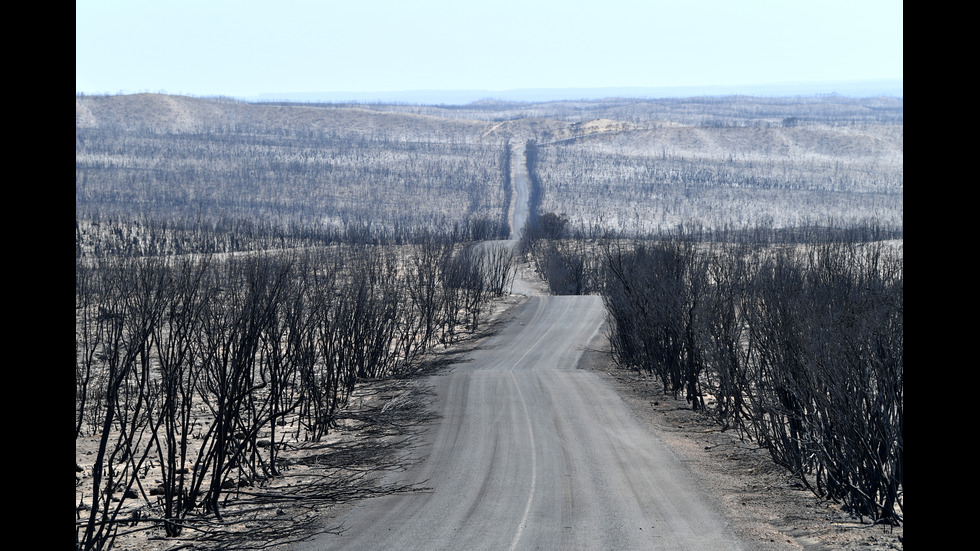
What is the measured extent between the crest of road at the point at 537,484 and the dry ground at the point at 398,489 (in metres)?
0.64

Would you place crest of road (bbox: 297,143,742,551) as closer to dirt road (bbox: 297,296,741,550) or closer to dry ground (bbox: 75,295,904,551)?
dirt road (bbox: 297,296,741,550)

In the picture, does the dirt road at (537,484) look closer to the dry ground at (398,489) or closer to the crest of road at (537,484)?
the crest of road at (537,484)

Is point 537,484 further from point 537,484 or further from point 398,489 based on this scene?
point 398,489

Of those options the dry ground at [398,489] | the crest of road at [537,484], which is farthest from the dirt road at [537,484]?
the dry ground at [398,489]

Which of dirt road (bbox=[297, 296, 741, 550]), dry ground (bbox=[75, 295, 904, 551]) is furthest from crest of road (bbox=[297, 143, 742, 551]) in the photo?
dry ground (bbox=[75, 295, 904, 551])

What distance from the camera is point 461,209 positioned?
189 m

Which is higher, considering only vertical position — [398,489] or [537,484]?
[398,489]

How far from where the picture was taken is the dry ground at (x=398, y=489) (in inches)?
592

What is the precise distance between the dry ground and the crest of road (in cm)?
64

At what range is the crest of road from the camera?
1547cm

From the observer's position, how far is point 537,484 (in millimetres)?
19859

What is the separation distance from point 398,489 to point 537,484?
351cm

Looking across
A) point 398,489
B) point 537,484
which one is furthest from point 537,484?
point 398,489

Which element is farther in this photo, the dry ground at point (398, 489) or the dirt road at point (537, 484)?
the dirt road at point (537, 484)
